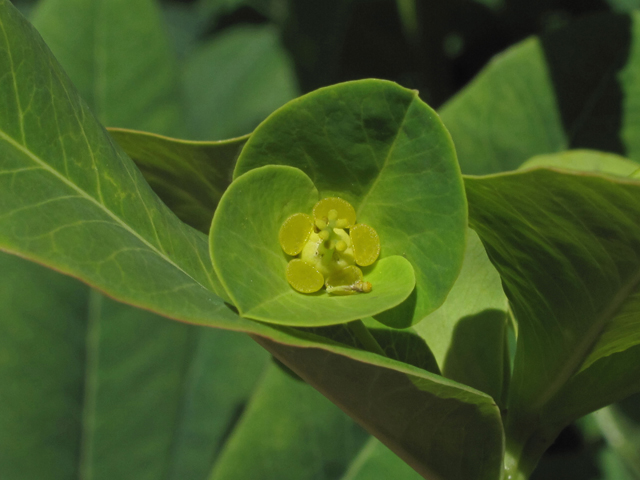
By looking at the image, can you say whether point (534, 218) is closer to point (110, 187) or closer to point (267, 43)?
point (110, 187)

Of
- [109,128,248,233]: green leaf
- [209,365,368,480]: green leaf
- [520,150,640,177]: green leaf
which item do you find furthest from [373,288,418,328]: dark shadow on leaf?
A: [209,365,368,480]: green leaf

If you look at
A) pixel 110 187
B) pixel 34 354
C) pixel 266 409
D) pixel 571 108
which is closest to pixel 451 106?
pixel 571 108

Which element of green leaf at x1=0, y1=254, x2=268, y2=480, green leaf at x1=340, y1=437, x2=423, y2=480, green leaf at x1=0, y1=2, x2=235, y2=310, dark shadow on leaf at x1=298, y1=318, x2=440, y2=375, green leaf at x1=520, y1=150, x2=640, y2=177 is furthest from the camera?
green leaf at x1=0, y1=254, x2=268, y2=480

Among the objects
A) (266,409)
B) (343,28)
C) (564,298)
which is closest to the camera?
(564,298)

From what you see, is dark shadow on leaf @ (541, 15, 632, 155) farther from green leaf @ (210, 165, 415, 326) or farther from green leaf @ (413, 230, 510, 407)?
green leaf @ (210, 165, 415, 326)

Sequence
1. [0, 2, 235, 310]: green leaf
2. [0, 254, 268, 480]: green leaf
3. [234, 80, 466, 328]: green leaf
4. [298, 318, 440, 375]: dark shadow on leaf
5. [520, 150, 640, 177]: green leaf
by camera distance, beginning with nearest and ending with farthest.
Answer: [0, 2, 235, 310]: green leaf → [234, 80, 466, 328]: green leaf → [298, 318, 440, 375]: dark shadow on leaf → [520, 150, 640, 177]: green leaf → [0, 254, 268, 480]: green leaf

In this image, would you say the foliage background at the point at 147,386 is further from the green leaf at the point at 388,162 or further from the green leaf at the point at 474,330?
the green leaf at the point at 388,162

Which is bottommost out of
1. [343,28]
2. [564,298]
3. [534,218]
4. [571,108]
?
[343,28]

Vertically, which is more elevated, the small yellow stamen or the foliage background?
the small yellow stamen

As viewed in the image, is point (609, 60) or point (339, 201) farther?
point (609, 60)
